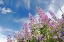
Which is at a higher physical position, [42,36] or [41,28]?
[41,28]

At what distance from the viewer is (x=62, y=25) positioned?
4.02 meters

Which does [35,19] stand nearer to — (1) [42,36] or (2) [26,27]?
(2) [26,27]

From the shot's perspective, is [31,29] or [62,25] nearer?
[62,25]

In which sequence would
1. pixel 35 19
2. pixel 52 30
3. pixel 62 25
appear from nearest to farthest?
1. pixel 62 25
2. pixel 52 30
3. pixel 35 19

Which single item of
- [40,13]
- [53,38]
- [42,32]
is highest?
[40,13]

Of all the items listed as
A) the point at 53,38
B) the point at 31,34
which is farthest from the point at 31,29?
the point at 53,38

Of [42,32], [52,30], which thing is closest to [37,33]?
[42,32]

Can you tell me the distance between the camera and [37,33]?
4586 millimetres

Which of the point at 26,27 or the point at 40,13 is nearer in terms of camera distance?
the point at 40,13

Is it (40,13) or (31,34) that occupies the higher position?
(40,13)

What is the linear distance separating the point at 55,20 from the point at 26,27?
0.87 m

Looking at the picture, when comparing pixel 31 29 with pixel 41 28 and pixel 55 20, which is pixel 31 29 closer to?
pixel 41 28

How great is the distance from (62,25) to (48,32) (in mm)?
499

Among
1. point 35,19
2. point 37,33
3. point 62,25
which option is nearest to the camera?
Result: point 62,25
